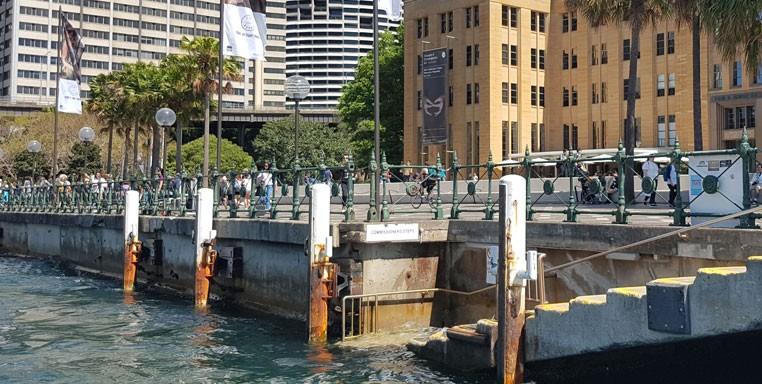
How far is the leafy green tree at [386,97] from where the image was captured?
70000 millimetres

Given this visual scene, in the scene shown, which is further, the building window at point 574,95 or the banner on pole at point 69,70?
the building window at point 574,95

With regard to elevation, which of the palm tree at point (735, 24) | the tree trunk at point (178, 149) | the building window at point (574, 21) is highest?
the building window at point (574, 21)

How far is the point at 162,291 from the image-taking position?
24.6 metres

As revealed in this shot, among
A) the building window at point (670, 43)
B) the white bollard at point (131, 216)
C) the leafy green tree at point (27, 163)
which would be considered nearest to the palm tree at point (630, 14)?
the white bollard at point (131, 216)

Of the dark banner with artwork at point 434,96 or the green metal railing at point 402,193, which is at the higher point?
the dark banner with artwork at point 434,96

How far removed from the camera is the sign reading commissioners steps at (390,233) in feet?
51.9

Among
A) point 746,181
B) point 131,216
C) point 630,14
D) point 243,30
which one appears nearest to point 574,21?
point 630,14

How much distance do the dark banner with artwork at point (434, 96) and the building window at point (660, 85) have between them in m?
15.1

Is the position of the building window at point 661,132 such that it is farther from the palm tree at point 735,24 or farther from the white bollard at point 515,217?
the white bollard at point 515,217

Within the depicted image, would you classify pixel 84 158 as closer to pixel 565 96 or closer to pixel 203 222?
pixel 565 96

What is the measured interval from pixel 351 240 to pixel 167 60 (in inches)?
1443

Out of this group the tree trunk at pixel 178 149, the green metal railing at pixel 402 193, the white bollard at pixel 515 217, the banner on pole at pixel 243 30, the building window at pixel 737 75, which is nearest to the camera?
the white bollard at pixel 515 217

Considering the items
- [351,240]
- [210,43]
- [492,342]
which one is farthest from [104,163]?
[492,342]

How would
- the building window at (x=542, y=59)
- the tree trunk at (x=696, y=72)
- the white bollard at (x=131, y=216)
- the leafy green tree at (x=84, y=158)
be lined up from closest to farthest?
1. the white bollard at (x=131, y=216)
2. the tree trunk at (x=696, y=72)
3. the building window at (x=542, y=59)
4. the leafy green tree at (x=84, y=158)
